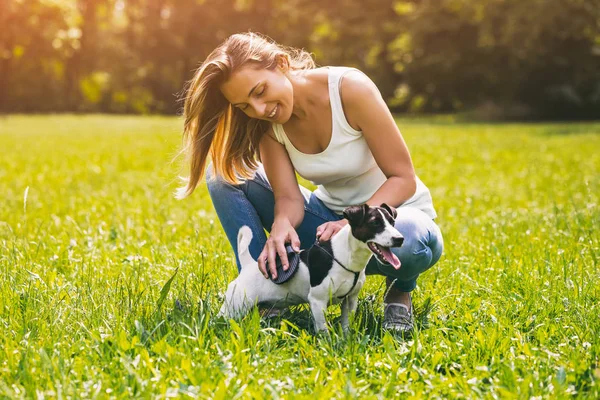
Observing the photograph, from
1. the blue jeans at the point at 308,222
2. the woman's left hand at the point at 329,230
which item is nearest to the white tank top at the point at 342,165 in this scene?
the blue jeans at the point at 308,222

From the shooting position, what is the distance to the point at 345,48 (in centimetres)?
4150

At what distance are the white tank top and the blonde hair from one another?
20 cm

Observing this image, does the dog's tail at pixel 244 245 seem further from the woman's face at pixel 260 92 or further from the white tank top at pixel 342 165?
the woman's face at pixel 260 92

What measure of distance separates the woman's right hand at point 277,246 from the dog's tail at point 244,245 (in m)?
0.17

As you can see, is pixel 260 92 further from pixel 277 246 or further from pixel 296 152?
pixel 277 246

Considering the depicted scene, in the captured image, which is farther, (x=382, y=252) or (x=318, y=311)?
(x=318, y=311)

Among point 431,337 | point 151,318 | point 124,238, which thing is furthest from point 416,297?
point 124,238

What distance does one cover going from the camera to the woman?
3371mm

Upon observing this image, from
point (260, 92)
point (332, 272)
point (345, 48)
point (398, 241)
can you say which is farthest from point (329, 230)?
point (345, 48)

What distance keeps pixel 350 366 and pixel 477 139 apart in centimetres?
1561

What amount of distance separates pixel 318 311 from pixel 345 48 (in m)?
39.6

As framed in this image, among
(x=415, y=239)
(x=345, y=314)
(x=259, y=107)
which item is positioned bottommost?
(x=345, y=314)

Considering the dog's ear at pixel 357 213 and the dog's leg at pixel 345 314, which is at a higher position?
the dog's ear at pixel 357 213

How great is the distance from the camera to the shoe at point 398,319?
3.28 metres
